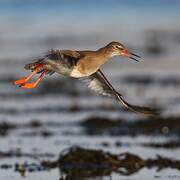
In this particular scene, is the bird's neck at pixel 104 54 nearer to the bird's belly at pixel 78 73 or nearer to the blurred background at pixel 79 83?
the bird's belly at pixel 78 73

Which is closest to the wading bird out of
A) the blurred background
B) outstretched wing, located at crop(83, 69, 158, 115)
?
outstretched wing, located at crop(83, 69, 158, 115)

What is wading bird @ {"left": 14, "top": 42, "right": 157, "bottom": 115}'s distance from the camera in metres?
10.7

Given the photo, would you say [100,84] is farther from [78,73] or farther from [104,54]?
[78,73]

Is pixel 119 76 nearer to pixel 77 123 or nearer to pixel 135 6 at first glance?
pixel 77 123

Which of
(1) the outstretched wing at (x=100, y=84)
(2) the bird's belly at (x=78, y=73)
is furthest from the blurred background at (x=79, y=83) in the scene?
(2) the bird's belly at (x=78, y=73)

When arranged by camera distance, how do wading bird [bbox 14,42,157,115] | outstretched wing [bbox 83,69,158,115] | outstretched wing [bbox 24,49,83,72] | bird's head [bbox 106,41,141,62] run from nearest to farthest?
outstretched wing [bbox 24,49,83,72] → wading bird [bbox 14,42,157,115] → bird's head [bbox 106,41,141,62] → outstretched wing [bbox 83,69,158,115]

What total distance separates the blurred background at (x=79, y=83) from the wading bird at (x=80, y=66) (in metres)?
1.30

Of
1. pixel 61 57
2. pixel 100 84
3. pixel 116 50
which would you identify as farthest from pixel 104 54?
pixel 61 57

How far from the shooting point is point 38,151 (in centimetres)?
1336

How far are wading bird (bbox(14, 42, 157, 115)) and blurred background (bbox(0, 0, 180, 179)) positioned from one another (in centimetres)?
130

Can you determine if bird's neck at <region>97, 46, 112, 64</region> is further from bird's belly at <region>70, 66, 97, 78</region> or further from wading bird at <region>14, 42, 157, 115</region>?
bird's belly at <region>70, 66, 97, 78</region>

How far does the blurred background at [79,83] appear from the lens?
14.3 m

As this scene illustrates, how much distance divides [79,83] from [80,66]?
893 centimetres

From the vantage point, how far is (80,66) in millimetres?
10914
